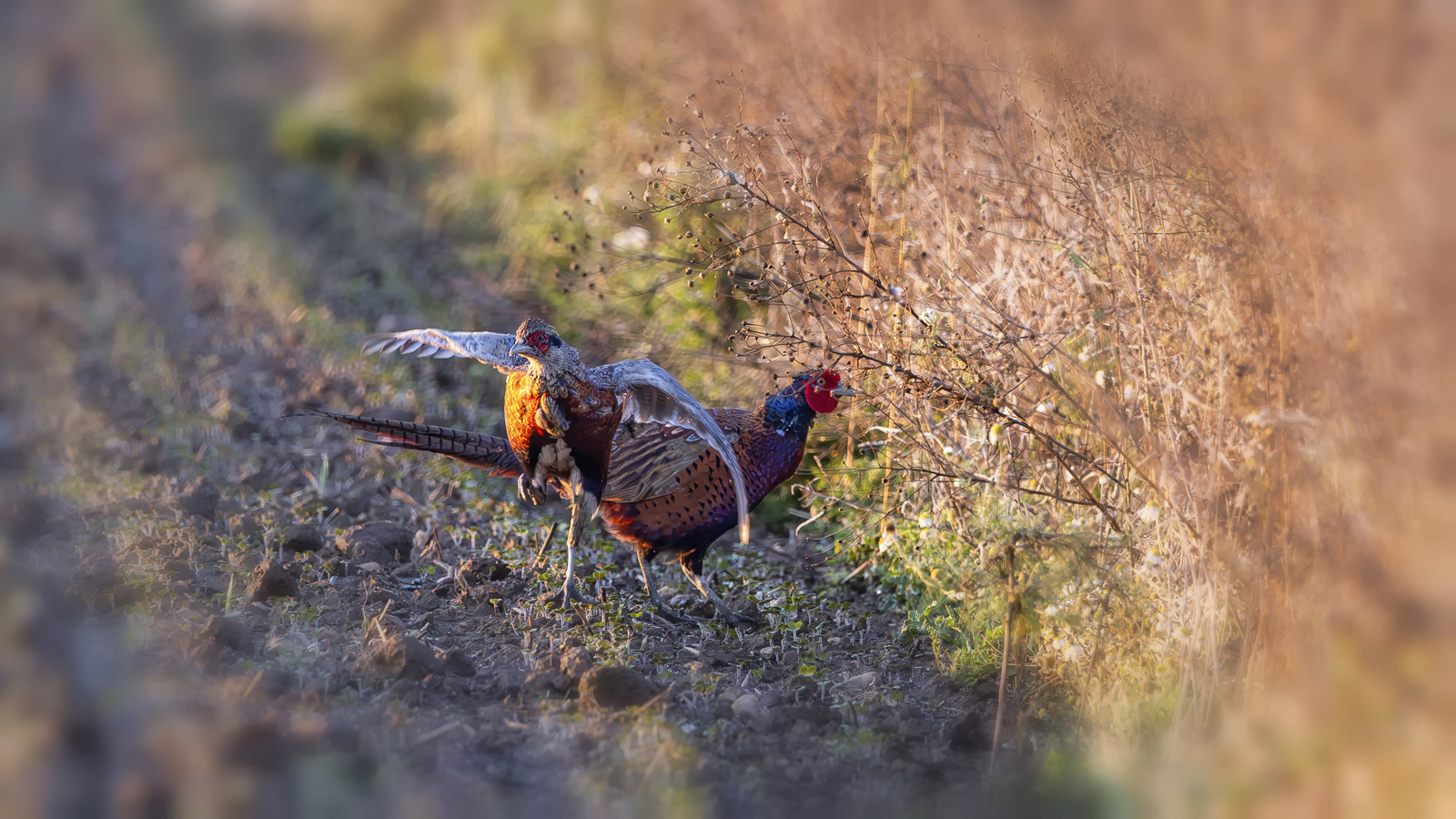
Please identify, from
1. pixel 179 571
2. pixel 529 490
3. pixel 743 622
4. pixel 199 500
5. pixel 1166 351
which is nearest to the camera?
pixel 1166 351

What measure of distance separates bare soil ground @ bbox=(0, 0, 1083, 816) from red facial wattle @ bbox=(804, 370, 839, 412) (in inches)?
32.2

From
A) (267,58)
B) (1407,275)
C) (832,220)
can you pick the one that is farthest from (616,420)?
(267,58)

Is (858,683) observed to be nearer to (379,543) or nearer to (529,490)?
(529,490)

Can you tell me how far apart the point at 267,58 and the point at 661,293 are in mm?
13345

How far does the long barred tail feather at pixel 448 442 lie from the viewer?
15.0 feet

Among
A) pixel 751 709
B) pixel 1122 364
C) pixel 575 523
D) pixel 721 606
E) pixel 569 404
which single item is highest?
pixel 1122 364

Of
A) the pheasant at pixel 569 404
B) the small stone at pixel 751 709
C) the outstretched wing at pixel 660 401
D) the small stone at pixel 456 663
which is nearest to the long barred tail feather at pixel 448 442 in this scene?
the pheasant at pixel 569 404

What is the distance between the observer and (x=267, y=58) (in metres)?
17.4

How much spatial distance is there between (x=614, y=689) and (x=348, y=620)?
1.20 metres

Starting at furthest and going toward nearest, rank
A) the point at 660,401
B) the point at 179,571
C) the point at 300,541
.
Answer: the point at 300,541 < the point at 179,571 < the point at 660,401

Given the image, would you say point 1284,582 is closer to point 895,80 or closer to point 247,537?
point 895,80

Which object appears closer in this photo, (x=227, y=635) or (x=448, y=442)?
(x=227, y=635)

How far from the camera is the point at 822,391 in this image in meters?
4.69

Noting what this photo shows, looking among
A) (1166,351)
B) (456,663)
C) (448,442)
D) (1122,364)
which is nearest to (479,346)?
(448,442)
